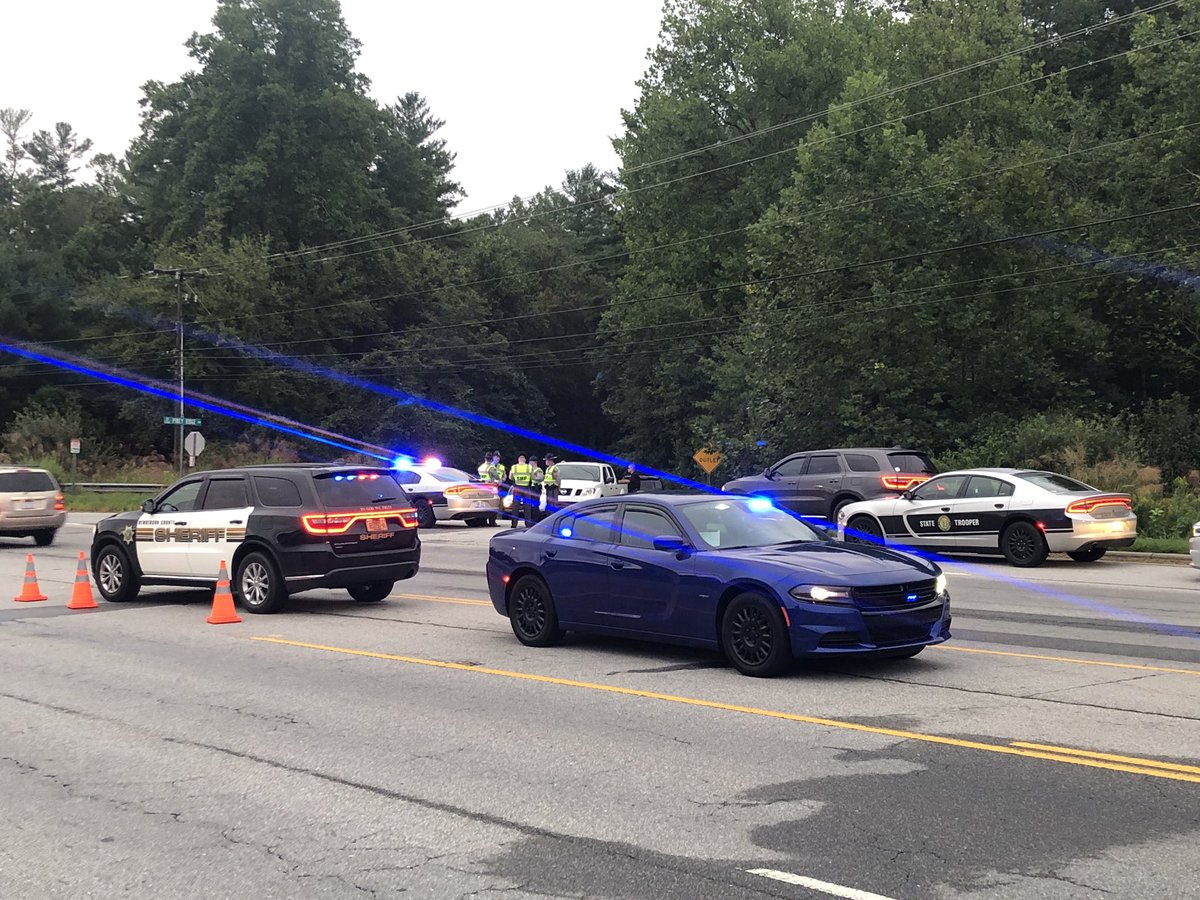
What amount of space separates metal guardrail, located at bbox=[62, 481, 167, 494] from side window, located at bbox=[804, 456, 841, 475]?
32480 millimetres

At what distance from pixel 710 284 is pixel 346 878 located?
52753 millimetres

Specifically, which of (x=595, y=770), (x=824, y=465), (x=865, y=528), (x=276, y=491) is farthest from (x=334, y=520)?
(x=824, y=465)

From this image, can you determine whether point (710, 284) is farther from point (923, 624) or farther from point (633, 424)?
point (923, 624)

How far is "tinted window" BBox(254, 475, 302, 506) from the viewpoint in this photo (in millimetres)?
14059

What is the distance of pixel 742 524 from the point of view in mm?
10258

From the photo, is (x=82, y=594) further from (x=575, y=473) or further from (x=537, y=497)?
(x=575, y=473)

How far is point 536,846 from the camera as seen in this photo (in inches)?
206

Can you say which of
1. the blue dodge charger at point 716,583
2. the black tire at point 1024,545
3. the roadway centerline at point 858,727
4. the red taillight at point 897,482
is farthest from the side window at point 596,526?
the red taillight at point 897,482

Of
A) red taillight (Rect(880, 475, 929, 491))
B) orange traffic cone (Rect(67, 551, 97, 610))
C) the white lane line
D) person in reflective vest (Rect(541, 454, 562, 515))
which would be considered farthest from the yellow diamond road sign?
the white lane line

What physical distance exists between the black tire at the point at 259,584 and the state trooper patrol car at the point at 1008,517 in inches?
364

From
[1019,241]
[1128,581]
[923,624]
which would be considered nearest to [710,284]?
[1019,241]

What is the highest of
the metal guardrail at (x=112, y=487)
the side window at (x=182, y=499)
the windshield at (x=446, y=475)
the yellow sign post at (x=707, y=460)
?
the yellow sign post at (x=707, y=460)

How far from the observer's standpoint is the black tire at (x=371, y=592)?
50.3 feet

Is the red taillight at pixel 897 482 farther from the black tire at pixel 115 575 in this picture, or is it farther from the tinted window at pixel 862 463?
the black tire at pixel 115 575
